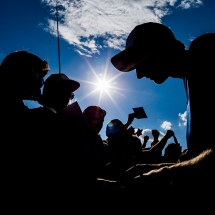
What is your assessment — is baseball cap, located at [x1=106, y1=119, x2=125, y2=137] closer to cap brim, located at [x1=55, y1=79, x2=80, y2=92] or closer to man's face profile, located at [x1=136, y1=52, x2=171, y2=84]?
cap brim, located at [x1=55, y1=79, x2=80, y2=92]

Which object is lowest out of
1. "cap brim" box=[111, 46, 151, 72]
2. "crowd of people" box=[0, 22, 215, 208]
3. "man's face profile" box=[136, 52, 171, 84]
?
"crowd of people" box=[0, 22, 215, 208]

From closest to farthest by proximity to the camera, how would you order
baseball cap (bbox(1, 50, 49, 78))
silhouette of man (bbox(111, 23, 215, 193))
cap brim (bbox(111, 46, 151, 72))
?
silhouette of man (bbox(111, 23, 215, 193))
baseball cap (bbox(1, 50, 49, 78))
cap brim (bbox(111, 46, 151, 72))

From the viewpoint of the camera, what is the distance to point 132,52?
2139mm

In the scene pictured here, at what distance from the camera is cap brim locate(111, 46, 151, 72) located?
2083mm

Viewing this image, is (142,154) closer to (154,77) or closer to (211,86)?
(154,77)

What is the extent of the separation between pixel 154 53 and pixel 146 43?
0.59 ft

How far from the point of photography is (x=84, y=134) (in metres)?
1.96

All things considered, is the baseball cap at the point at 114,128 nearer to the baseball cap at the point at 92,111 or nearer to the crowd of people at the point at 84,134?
the baseball cap at the point at 92,111

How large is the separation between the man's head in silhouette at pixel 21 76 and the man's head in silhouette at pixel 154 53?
1.16m

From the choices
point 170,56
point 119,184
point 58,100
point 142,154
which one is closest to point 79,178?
point 119,184

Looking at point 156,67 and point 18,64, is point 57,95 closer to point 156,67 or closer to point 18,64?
point 18,64

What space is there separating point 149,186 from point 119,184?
0.99 ft

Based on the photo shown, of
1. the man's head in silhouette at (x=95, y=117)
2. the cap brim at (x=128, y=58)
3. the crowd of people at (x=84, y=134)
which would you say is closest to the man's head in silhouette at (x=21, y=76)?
the crowd of people at (x=84, y=134)

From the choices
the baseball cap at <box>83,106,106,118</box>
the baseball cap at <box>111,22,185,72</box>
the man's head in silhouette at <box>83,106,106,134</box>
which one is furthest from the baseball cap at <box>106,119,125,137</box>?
the baseball cap at <box>111,22,185,72</box>
